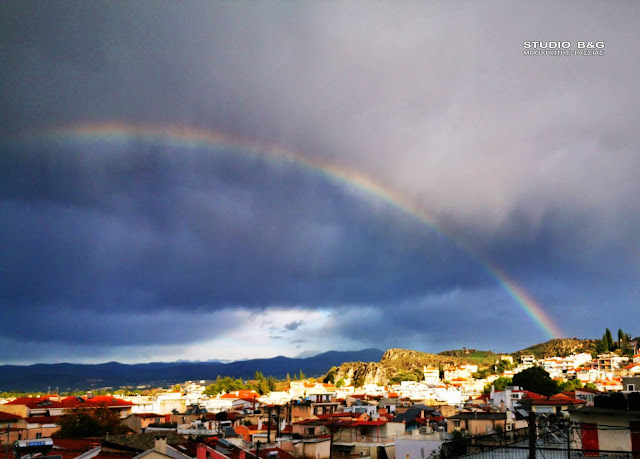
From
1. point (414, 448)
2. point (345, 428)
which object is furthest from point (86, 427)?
point (414, 448)

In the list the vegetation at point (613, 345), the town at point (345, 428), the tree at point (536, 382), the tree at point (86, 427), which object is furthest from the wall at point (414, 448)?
the vegetation at point (613, 345)

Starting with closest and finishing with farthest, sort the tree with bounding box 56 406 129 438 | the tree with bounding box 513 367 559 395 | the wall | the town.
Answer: the town < the wall < the tree with bounding box 56 406 129 438 < the tree with bounding box 513 367 559 395

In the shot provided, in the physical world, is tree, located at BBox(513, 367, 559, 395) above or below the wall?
above

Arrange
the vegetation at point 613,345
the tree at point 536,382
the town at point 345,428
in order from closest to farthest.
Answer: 1. the town at point 345,428
2. the tree at point 536,382
3. the vegetation at point 613,345

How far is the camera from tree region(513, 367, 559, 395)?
3883 inches

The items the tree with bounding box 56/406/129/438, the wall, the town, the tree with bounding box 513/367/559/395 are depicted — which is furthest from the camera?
the tree with bounding box 513/367/559/395

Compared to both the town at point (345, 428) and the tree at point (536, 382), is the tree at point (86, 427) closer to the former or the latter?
the town at point (345, 428)

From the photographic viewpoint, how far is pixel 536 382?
100m

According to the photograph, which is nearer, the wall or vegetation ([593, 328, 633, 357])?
the wall

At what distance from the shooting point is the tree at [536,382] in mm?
98637

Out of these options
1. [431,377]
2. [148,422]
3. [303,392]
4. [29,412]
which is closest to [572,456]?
[148,422]

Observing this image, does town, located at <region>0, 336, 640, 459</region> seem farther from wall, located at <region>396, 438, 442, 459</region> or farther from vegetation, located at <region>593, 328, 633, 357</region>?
vegetation, located at <region>593, 328, 633, 357</region>

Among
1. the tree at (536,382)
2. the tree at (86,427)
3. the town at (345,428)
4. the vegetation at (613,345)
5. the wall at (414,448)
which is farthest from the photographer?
the vegetation at (613,345)

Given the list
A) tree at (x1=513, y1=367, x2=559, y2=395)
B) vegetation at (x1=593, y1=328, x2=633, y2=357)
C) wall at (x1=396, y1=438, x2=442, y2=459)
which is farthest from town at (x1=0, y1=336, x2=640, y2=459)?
vegetation at (x1=593, y1=328, x2=633, y2=357)
